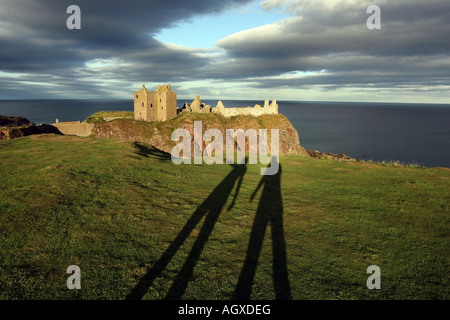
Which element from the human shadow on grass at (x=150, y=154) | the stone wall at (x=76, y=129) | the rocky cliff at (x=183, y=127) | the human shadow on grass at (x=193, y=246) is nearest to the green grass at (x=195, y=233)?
the human shadow on grass at (x=193, y=246)

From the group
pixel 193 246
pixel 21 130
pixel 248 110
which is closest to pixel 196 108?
pixel 248 110

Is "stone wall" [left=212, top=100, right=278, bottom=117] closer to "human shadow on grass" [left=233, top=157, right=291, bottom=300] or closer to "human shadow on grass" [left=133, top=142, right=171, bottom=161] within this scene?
"human shadow on grass" [left=133, top=142, right=171, bottom=161]

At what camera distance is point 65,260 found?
29.8 feet

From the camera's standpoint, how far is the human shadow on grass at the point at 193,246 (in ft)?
26.6

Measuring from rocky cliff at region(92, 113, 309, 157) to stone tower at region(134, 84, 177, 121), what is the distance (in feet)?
9.19

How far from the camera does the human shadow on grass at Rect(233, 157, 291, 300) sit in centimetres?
836

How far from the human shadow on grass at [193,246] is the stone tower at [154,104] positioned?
1956 inches

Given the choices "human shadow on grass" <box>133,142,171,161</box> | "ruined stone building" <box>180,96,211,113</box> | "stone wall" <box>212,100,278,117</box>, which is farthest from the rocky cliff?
"human shadow on grass" <box>133,142,171,161</box>

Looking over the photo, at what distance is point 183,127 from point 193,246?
173 ft

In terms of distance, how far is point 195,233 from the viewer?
11.8 m

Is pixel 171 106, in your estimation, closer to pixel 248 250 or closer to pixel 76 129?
pixel 76 129
